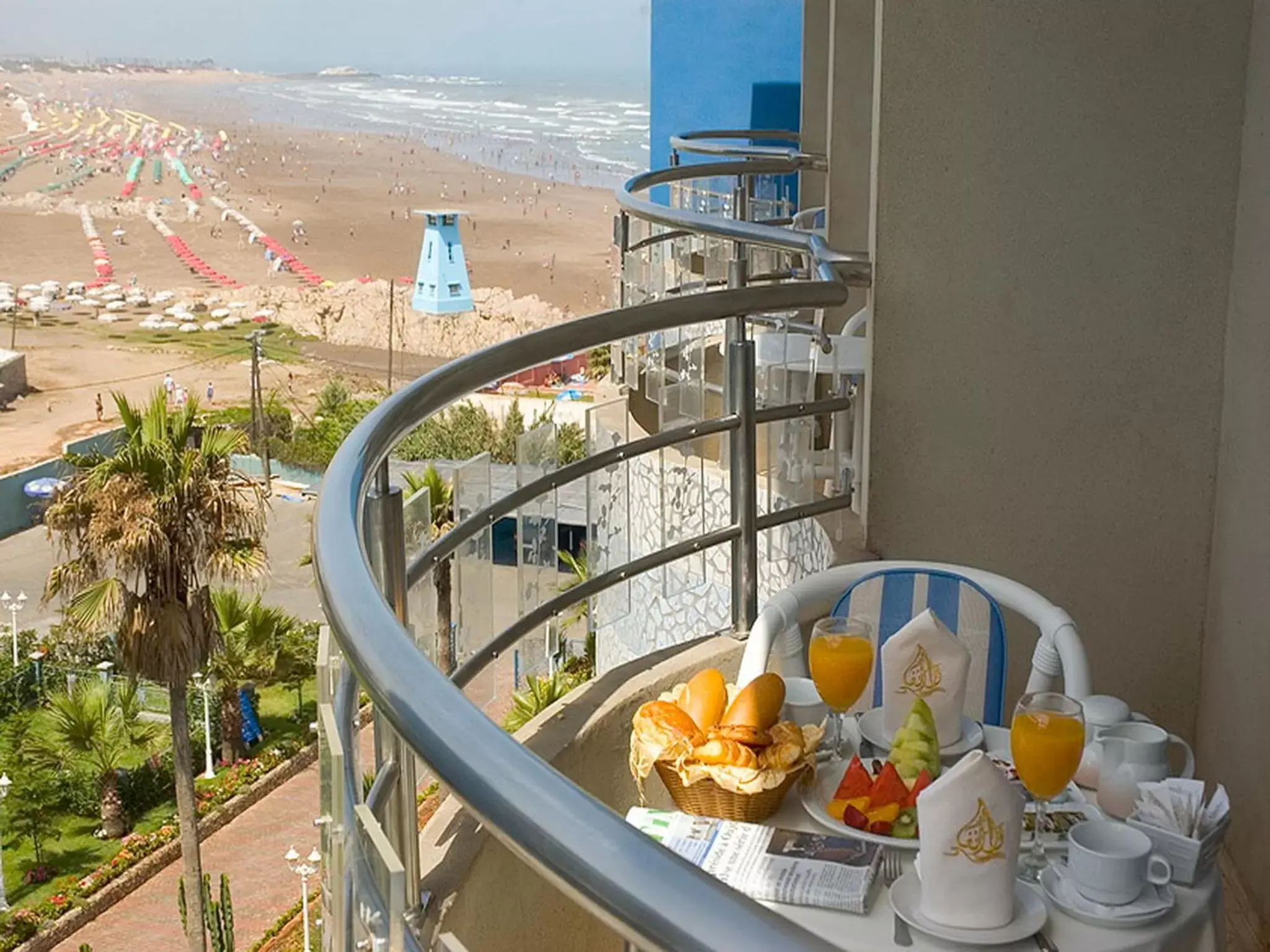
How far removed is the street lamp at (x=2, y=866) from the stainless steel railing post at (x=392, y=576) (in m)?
20.1

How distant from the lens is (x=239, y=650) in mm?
20328

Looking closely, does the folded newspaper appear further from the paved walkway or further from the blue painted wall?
the paved walkway

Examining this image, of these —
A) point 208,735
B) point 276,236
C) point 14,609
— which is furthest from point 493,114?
point 208,735

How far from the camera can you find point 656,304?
1.84 meters

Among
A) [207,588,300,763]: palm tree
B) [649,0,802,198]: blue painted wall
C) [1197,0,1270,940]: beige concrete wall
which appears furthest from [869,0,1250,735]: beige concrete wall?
[207,588,300,763]: palm tree

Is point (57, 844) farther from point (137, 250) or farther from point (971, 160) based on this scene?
point (137, 250)

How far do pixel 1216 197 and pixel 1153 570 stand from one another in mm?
557

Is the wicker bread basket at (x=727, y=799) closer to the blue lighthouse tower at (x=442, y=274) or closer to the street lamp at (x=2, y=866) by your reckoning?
the street lamp at (x=2, y=866)

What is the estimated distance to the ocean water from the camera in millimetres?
46281

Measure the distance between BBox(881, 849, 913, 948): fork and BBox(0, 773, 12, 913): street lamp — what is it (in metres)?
20.3

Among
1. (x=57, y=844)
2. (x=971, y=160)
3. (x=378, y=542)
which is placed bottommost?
(x=57, y=844)

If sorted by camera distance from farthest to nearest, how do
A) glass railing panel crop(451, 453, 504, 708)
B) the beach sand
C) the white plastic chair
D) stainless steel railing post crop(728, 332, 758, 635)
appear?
the beach sand < stainless steel railing post crop(728, 332, 758, 635) < glass railing panel crop(451, 453, 504, 708) < the white plastic chair

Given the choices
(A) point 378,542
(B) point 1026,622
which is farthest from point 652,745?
(B) point 1026,622

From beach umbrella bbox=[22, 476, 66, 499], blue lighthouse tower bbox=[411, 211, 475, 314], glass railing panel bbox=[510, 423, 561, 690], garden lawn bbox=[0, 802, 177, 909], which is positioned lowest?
garden lawn bbox=[0, 802, 177, 909]
